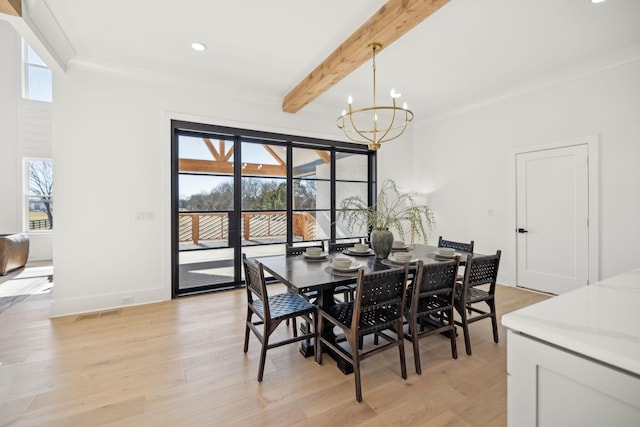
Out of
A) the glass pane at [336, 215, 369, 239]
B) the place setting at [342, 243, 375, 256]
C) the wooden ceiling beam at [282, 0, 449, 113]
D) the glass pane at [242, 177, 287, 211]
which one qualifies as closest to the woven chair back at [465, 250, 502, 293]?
the place setting at [342, 243, 375, 256]

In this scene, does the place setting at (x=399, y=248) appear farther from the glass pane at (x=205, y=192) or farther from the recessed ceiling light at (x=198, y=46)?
the recessed ceiling light at (x=198, y=46)

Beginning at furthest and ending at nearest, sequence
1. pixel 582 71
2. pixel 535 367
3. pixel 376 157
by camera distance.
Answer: pixel 376 157 → pixel 582 71 → pixel 535 367

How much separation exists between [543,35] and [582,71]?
3.88 ft

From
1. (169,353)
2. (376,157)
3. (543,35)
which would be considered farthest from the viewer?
(376,157)

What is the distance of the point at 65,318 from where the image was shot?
318cm

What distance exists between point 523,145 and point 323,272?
3.75m

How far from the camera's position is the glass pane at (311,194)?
15.8 ft

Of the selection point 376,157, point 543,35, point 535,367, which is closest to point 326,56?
point 543,35

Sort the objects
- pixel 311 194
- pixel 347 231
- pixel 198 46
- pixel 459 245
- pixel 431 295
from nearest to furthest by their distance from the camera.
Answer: pixel 431 295 → pixel 198 46 → pixel 459 245 → pixel 311 194 → pixel 347 231

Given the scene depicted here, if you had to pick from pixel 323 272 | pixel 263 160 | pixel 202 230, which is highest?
pixel 263 160

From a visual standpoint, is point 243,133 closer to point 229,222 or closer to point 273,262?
point 229,222

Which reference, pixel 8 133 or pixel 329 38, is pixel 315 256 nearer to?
pixel 329 38

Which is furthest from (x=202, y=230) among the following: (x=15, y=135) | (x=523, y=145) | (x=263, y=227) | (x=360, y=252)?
(x=15, y=135)

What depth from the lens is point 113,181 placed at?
3.49 metres
